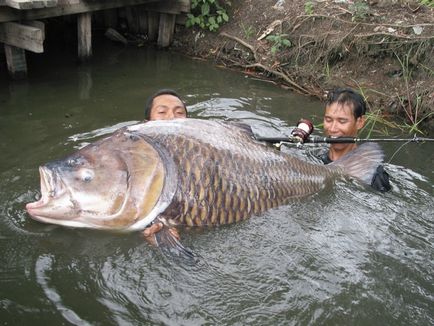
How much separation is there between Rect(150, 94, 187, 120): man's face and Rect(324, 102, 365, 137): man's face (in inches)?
52.9

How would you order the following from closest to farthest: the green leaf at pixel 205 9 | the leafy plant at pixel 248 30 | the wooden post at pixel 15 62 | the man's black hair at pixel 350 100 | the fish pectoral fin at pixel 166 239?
the fish pectoral fin at pixel 166 239 < the man's black hair at pixel 350 100 < the wooden post at pixel 15 62 < the leafy plant at pixel 248 30 < the green leaf at pixel 205 9

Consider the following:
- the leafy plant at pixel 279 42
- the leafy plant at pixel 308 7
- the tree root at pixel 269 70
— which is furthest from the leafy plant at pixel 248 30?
the leafy plant at pixel 308 7

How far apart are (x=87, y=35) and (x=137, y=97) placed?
1.93 metres

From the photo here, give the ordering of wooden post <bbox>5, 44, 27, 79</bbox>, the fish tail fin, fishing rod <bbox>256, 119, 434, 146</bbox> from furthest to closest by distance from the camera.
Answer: wooden post <bbox>5, 44, 27, 79</bbox> < fishing rod <bbox>256, 119, 434, 146</bbox> < the fish tail fin

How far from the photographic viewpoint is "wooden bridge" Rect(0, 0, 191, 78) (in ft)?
20.9

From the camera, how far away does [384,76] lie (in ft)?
22.5

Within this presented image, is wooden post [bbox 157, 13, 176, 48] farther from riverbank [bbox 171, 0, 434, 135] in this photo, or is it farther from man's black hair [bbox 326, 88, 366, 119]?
man's black hair [bbox 326, 88, 366, 119]

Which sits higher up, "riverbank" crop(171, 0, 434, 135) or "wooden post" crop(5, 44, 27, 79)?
"riverbank" crop(171, 0, 434, 135)

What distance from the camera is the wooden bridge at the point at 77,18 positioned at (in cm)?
636

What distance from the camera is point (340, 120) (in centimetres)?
437

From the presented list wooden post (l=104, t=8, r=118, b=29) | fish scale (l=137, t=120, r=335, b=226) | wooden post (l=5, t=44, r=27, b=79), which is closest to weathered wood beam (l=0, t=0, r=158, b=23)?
wooden post (l=5, t=44, r=27, b=79)

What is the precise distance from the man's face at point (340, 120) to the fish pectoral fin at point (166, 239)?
6.69ft

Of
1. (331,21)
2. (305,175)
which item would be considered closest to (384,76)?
(331,21)

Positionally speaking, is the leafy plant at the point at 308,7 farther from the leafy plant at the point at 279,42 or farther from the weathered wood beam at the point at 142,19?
the weathered wood beam at the point at 142,19
